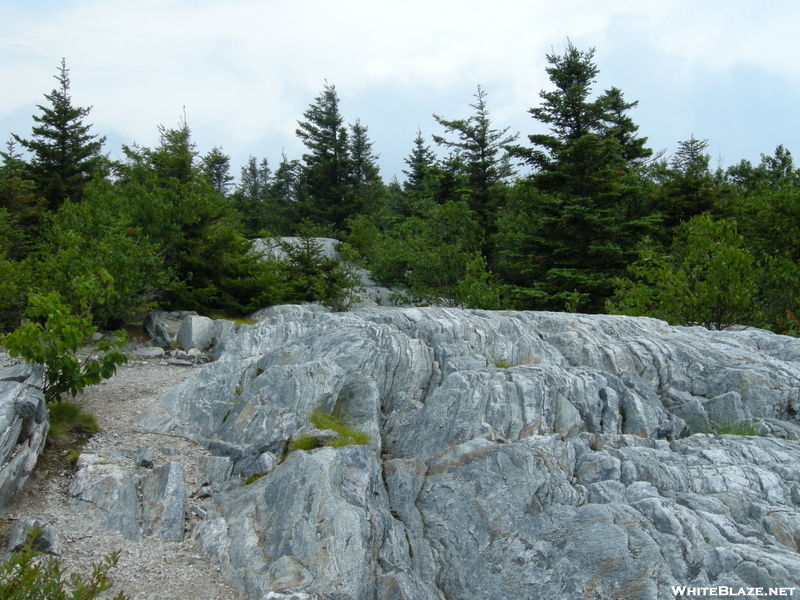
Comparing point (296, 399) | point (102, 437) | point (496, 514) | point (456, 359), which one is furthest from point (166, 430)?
point (496, 514)

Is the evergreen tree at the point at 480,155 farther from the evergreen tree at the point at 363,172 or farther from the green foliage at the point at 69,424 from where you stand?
the green foliage at the point at 69,424

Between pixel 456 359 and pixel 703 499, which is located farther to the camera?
pixel 456 359

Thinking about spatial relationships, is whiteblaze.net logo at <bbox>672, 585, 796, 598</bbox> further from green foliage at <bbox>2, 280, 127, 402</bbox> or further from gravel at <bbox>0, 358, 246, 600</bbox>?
green foliage at <bbox>2, 280, 127, 402</bbox>

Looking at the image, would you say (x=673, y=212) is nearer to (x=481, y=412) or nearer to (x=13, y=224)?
(x=481, y=412)

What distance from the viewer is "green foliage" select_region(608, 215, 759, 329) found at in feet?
49.0

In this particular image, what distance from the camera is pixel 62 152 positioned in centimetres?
3409

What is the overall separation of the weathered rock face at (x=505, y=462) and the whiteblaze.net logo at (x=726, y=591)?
66 millimetres

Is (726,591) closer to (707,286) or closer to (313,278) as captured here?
(707,286)

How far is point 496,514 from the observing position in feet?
22.8

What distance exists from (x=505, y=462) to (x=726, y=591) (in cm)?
280

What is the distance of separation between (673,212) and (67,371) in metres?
27.9

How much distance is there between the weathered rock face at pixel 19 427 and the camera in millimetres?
7055

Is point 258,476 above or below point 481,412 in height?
below

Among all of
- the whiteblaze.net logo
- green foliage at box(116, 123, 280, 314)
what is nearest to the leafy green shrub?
the whiteblaze.net logo
